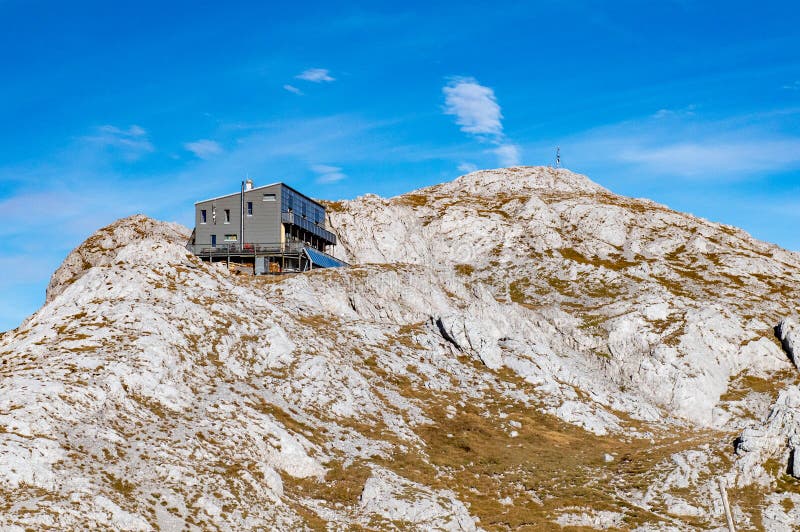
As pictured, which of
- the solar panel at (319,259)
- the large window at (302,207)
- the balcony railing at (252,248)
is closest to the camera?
the solar panel at (319,259)

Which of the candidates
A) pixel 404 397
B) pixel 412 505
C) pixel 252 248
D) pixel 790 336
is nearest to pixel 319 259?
pixel 252 248

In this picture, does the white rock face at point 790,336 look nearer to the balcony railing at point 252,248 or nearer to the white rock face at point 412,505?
the white rock face at point 412,505

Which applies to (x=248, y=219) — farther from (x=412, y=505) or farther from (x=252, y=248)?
(x=412, y=505)

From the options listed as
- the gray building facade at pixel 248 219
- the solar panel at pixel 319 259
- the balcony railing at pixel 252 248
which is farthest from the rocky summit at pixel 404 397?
the gray building facade at pixel 248 219

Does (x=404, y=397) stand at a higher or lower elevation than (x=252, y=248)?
lower

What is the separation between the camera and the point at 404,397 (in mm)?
83438

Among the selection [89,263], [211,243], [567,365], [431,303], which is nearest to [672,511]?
[567,365]

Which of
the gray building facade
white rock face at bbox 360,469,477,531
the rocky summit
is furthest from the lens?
the gray building facade

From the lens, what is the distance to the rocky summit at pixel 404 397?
187 ft

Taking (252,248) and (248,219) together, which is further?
(248,219)

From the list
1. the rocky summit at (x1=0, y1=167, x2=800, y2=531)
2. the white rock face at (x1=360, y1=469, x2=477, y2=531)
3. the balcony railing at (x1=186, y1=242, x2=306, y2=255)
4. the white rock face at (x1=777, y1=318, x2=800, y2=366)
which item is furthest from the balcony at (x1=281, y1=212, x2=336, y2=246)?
the white rock face at (x1=777, y1=318, x2=800, y2=366)

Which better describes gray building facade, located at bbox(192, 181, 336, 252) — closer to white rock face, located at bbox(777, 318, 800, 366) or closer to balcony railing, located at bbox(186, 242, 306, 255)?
balcony railing, located at bbox(186, 242, 306, 255)

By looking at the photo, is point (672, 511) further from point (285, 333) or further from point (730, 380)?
point (285, 333)

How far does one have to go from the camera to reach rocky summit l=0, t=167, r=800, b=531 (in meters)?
56.9
